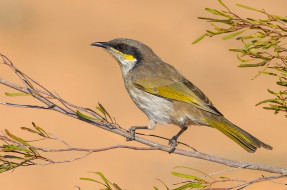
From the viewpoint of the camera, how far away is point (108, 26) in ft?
51.5

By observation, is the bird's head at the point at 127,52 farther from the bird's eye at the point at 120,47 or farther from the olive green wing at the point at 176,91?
the olive green wing at the point at 176,91

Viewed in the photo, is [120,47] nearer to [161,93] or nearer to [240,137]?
[161,93]

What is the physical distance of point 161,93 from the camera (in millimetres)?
4711

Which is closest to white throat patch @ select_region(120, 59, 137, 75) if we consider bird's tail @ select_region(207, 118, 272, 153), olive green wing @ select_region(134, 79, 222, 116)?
olive green wing @ select_region(134, 79, 222, 116)

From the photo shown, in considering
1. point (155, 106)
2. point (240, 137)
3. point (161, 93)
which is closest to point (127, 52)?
point (161, 93)

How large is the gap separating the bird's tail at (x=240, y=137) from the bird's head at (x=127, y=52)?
3.75 feet

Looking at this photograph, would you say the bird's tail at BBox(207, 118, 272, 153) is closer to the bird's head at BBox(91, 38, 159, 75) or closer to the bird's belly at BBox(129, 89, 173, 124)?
the bird's belly at BBox(129, 89, 173, 124)

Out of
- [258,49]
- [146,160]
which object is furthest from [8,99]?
[258,49]

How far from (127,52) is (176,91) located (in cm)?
59

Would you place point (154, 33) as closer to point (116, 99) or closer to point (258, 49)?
point (116, 99)

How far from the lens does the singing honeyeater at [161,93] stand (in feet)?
14.5

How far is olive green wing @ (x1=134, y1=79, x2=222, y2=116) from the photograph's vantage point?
4.56m

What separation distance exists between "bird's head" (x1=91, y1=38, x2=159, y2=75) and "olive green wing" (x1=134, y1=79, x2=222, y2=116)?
0.99ft

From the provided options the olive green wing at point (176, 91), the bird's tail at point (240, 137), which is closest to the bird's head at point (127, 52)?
the olive green wing at point (176, 91)
